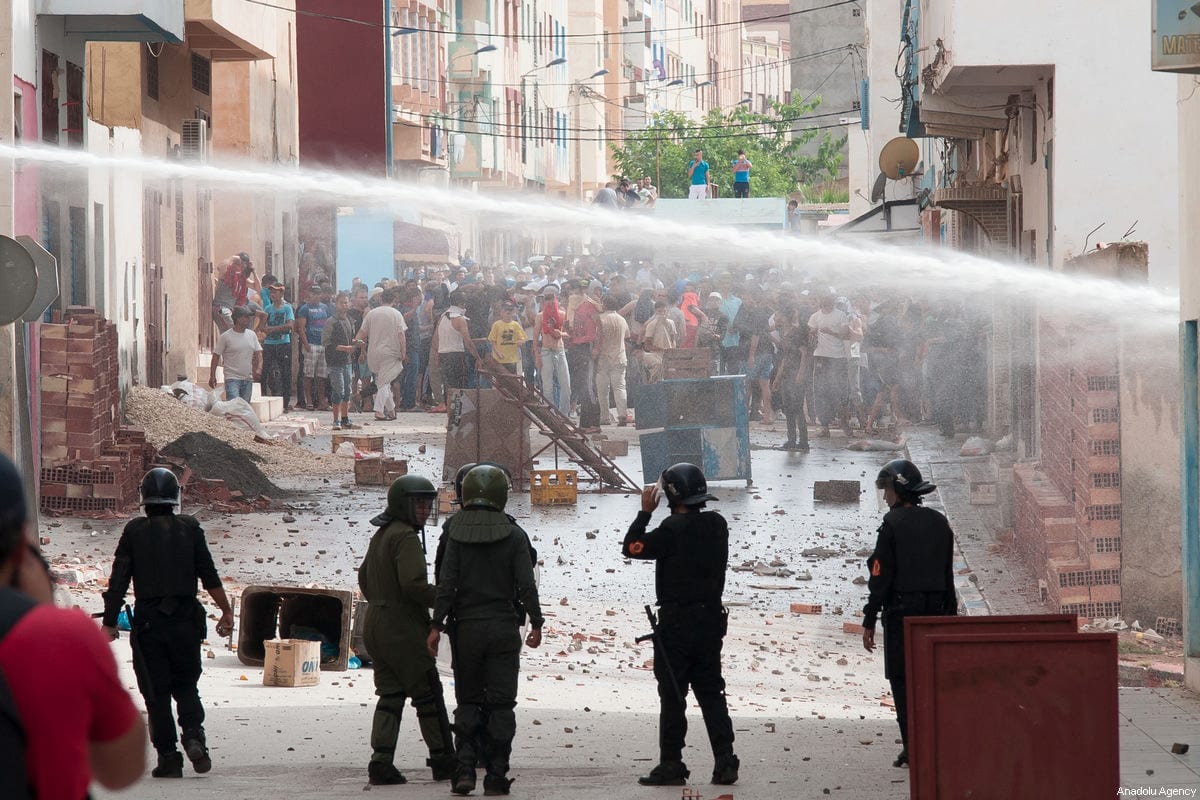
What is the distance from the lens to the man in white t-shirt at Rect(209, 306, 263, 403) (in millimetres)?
20219

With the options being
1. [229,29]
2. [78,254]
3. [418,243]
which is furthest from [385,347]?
[418,243]

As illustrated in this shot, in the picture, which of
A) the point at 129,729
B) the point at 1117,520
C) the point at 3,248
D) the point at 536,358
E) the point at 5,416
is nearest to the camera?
the point at 129,729

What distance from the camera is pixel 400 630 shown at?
719 centimetres

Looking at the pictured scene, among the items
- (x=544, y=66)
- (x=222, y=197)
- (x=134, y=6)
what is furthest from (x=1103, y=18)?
(x=544, y=66)

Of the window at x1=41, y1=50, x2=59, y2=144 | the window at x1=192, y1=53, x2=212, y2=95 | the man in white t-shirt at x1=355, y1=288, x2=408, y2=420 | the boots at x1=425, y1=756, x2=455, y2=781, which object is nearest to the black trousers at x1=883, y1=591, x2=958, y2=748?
the boots at x1=425, y1=756, x2=455, y2=781

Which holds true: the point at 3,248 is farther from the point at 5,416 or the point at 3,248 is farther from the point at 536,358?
the point at 536,358

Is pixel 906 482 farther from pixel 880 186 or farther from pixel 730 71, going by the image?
pixel 730 71

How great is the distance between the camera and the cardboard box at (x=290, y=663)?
948 centimetres

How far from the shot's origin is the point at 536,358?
22.7 meters

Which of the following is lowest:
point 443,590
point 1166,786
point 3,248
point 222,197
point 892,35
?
point 1166,786

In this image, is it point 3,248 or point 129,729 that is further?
point 3,248

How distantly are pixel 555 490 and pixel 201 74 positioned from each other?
10.4 m

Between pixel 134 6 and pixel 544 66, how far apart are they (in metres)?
48.0

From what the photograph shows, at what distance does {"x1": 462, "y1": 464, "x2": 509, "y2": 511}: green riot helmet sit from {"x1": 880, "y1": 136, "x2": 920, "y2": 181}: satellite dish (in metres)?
21.3
